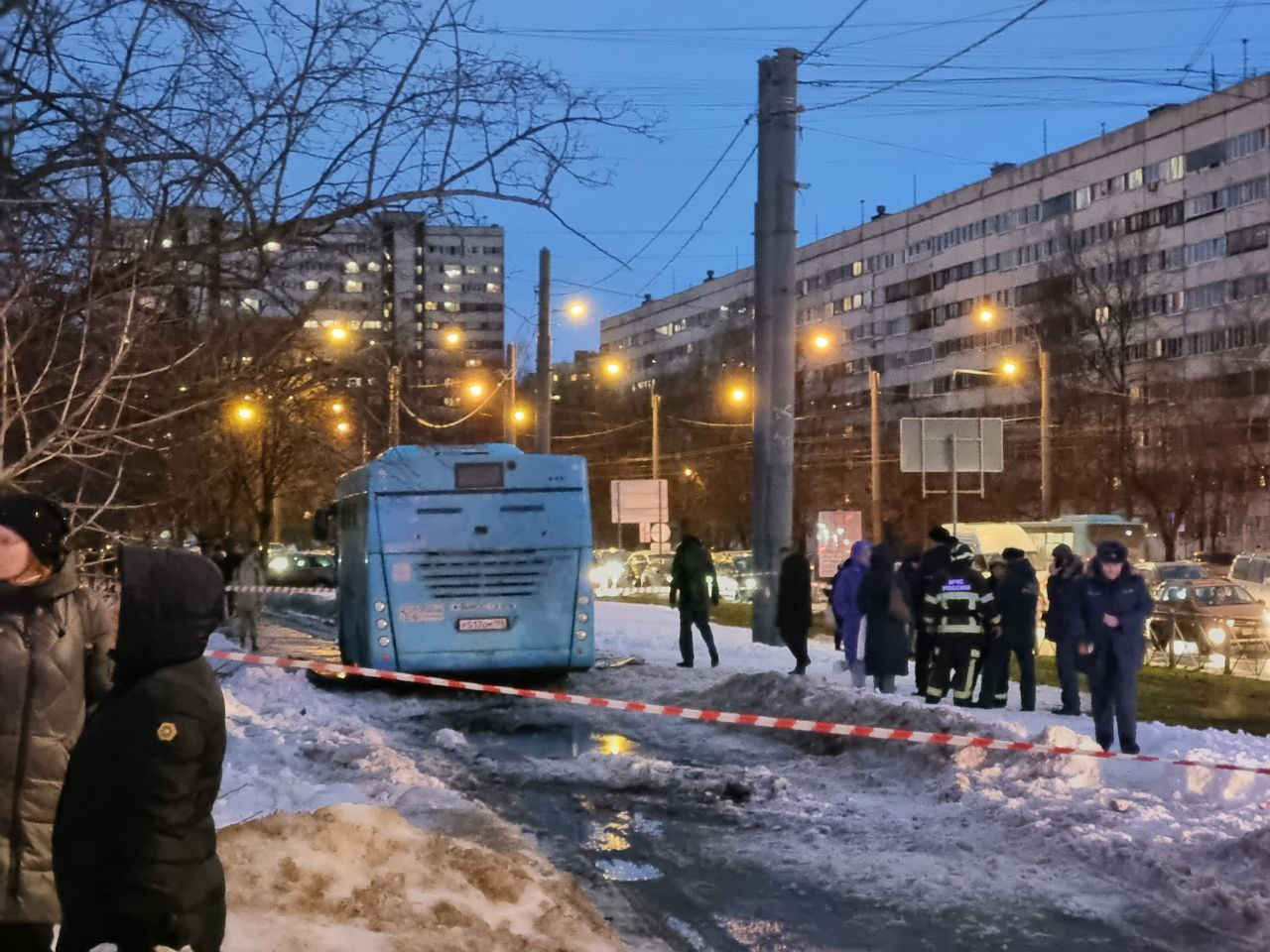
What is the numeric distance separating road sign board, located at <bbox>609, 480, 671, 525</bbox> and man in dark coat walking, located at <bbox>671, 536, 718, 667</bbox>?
37.1 feet

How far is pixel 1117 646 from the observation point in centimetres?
1244

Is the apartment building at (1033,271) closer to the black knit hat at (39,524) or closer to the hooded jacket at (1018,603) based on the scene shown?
the hooded jacket at (1018,603)

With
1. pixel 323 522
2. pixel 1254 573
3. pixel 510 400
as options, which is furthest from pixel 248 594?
pixel 1254 573

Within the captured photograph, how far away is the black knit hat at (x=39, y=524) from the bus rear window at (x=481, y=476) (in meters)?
14.4

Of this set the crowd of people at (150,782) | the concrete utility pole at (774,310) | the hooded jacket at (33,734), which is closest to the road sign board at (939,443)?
the concrete utility pole at (774,310)

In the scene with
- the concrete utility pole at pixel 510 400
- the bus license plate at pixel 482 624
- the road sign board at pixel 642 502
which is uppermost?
the concrete utility pole at pixel 510 400

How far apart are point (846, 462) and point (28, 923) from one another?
64.6 metres

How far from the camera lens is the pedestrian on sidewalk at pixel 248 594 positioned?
25844mm

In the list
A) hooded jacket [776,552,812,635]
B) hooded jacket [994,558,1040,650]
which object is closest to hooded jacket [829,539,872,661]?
hooded jacket [776,552,812,635]

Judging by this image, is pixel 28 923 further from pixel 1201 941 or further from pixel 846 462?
pixel 846 462

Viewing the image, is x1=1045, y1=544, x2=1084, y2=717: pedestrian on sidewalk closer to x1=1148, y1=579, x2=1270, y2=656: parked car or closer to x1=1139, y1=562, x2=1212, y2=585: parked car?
x1=1148, y1=579, x2=1270, y2=656: parked car

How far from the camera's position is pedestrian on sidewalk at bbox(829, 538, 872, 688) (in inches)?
693

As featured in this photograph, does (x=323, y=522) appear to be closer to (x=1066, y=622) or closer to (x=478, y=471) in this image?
(x=478, y=471)

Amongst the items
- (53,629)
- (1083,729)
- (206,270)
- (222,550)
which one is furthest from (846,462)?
(53,629)
